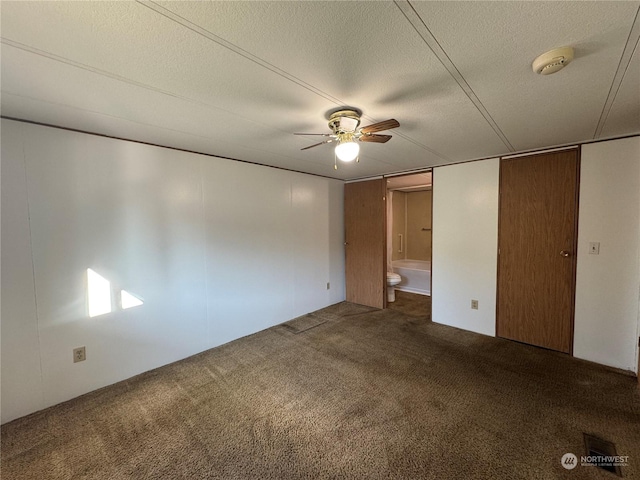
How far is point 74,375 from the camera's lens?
2238mm

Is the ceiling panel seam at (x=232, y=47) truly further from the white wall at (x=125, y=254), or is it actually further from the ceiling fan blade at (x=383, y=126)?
the white wall at (x=125, y=254)

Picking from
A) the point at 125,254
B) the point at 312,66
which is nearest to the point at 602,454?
the point at 312,66

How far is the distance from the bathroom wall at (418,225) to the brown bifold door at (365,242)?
2638 millimetres

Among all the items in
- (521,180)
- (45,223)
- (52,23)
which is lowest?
(45,223)

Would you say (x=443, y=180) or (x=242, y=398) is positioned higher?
(x=443, y=180)

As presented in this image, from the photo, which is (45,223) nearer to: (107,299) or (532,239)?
(107,299)

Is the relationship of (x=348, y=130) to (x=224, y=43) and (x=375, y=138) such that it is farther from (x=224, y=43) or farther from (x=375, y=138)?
(x=224, y=43)

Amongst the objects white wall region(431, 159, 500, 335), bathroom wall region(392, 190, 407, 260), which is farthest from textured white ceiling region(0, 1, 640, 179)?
bathroom wall region(392, 190, 407, 260)

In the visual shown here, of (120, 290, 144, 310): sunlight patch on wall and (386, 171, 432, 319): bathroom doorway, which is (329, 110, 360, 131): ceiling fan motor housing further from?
(386, 171, 432, 319): bathroom doorway

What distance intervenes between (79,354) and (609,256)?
486 cm

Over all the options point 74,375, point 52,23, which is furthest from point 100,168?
point 74,375

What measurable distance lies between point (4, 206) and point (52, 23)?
5.30 feet

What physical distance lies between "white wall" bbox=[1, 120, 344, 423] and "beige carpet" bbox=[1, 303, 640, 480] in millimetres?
299

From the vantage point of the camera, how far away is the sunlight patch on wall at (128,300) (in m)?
2.46
